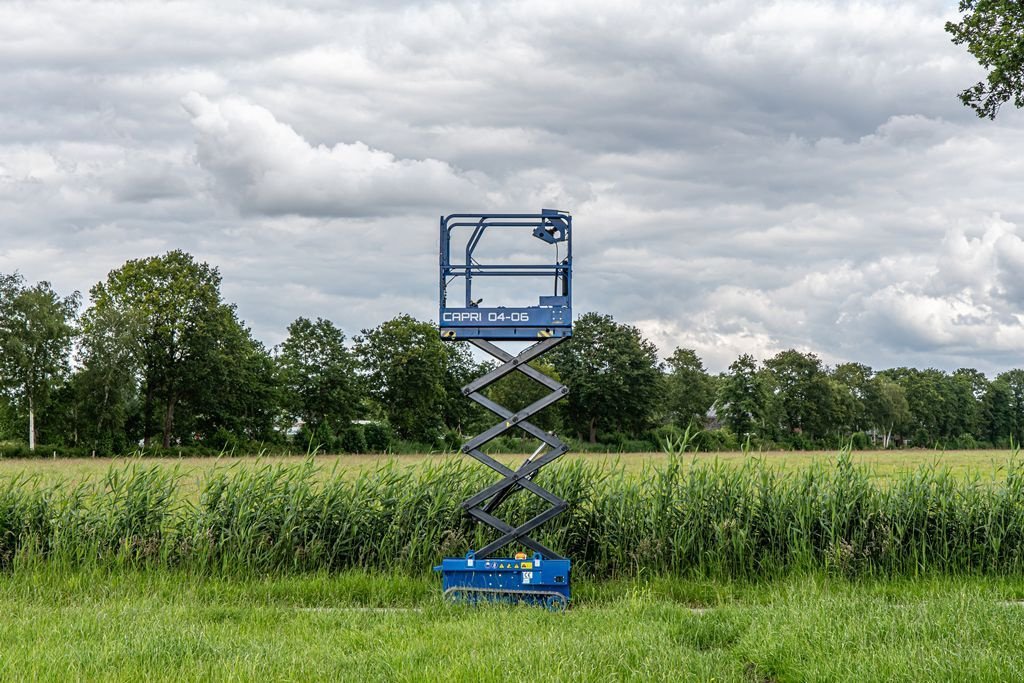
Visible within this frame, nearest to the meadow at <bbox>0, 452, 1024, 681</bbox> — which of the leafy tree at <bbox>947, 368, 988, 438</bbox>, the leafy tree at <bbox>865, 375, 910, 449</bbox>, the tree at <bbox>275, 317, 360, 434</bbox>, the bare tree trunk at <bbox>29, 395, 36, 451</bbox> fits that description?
the bare tree trunk at <bbox>29, 395, 36, 451</bbox>

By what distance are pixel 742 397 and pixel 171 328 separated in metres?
45.0

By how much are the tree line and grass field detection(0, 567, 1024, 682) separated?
2884 centimetres

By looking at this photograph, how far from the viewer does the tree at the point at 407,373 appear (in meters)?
60.2

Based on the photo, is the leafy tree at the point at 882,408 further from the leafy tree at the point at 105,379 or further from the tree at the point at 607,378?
the leafy tree at the point at 105,379

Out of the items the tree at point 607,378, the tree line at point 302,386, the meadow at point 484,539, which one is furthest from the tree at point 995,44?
the tree at point 607,378

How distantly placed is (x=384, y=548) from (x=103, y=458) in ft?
134

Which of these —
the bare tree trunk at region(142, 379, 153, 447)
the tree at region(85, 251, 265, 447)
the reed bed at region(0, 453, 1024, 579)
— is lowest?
the reed bed at region(0, 453, 1024, 579)

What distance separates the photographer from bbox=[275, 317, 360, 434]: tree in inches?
2318

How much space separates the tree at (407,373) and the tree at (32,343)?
18902 millimetres

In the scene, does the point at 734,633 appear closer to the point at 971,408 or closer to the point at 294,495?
the point at 294,495

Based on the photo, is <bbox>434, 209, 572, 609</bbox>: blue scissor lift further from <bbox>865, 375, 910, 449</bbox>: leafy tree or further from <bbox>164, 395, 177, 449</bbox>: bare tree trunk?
<bbox>865, 375, 910, 449</bbox>: leafy tree

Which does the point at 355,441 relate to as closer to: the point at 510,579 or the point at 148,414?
the point at 148,414

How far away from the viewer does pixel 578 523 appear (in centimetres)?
995

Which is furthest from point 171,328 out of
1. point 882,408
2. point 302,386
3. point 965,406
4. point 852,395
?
point 965,406
